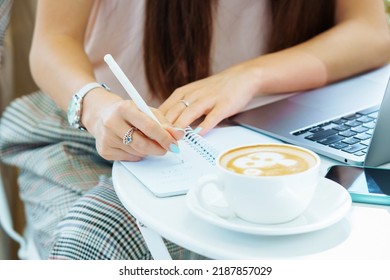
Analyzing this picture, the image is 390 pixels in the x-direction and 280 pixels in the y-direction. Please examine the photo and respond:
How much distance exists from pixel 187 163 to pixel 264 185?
0.60ft

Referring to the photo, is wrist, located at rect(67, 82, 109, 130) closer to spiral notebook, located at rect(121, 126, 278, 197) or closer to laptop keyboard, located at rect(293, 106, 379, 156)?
spiral notebook, located at rect(121, 126, 278, 197)

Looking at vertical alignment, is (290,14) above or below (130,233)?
above

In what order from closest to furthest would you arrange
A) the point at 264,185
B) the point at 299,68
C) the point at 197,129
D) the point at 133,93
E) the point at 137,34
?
the point at 264,185
the point at 133,93
the point at 197,129
the point at 299,68
the point at 137,34

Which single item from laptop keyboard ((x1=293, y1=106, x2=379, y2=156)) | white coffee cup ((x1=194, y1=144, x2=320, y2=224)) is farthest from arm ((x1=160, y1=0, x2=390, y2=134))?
white coffee cup ((x1=194, y1=144, x2=320, y2=224))

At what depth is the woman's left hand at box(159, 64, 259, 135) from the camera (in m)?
0.77

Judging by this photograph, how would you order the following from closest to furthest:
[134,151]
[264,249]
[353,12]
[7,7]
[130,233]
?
[264,249] < [134,151] < [130,233] < [353,12] < [7,7]

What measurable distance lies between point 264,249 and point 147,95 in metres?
0.56

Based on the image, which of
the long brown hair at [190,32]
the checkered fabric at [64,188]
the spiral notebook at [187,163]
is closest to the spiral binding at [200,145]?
the spiral notebook at [187,163]

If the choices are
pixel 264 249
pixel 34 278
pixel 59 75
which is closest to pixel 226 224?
pixel 264 249

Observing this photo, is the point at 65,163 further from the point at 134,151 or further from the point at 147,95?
the point at 134,151

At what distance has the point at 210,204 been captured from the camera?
0.53 m

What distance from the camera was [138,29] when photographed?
1.02 m

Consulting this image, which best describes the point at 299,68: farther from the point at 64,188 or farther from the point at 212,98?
the point at 64,188

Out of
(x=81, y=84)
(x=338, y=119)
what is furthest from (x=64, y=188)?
(x=338, y=119)
